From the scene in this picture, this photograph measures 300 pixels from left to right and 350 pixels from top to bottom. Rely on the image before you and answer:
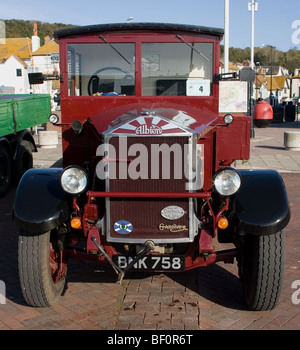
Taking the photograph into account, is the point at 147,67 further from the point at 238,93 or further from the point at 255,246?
the point at 238,93

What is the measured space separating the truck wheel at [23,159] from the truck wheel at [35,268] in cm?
573

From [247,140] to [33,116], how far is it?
6543mm

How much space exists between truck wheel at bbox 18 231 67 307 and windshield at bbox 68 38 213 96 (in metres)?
1.93

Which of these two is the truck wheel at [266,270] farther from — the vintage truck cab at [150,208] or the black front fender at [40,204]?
the black front fender at [40,204]

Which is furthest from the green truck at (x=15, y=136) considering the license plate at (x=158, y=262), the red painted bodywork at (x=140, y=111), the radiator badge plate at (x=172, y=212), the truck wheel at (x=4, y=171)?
the radiator badge plate at (x=172, y=212)

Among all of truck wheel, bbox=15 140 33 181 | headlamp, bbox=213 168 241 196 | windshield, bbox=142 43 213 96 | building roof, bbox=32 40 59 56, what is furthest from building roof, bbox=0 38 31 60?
headlamp, bbox=213 168 241 196

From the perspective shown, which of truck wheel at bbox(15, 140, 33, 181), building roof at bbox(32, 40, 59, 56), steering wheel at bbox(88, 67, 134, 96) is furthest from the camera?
building roof at bbox(32, 40, 59, 56)

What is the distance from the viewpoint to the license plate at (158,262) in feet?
13.0

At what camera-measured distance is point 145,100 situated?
5152 millimetres

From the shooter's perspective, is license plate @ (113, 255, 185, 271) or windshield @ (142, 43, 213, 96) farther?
windshield @ (142, 43, 213, 96)

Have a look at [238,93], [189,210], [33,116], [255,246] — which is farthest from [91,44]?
[238,93]

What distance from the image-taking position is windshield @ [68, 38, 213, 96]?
5109 mm

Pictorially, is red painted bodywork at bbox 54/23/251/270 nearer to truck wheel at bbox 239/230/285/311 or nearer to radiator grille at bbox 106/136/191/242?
radiator grille at bbox 106/136/191/242

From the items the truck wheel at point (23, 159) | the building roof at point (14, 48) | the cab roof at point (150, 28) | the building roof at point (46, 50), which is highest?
the building roof at point (14, 48)
